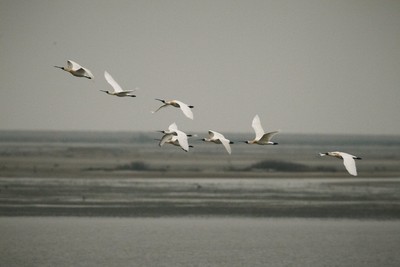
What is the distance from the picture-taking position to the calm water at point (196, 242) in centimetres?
3040

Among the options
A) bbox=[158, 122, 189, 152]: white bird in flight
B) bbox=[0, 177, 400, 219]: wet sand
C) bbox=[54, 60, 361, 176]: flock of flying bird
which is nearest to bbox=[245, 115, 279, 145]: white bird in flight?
bbox=[54, 60, 361, 176]: flock of flying bird

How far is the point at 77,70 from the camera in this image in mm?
22500

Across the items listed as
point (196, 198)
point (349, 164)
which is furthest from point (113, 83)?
point (196, 198)

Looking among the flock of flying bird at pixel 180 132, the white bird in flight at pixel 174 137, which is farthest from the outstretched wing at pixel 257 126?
the white bird in flight at pixel 174 137

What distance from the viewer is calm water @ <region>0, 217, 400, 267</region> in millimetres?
30400

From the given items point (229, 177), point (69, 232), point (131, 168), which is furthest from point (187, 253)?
point (131, 168)

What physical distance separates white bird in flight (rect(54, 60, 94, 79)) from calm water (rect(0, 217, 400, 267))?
8.56 metres

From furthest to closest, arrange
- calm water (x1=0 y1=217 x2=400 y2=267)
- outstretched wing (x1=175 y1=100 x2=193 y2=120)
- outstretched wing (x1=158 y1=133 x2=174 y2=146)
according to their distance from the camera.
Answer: calm water (x1=0 y1=217 x2=400 y2=267) < outstretched wing (x1=158 y1=133 x2=174 y2=146) < outstretched wing (x1=175 y1=100 x2=193 y2=120)

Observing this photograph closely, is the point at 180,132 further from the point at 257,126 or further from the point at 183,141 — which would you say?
the point at 257,126

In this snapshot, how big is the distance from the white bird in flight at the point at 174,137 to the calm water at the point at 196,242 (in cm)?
693

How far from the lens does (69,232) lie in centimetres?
3403

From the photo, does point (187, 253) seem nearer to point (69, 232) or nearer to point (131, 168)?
point (69, 232)

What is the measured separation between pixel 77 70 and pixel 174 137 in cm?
269

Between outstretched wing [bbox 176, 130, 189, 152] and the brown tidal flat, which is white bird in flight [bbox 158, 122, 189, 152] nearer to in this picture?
outstretched wing [bbox 176, 130, 189, 152]
